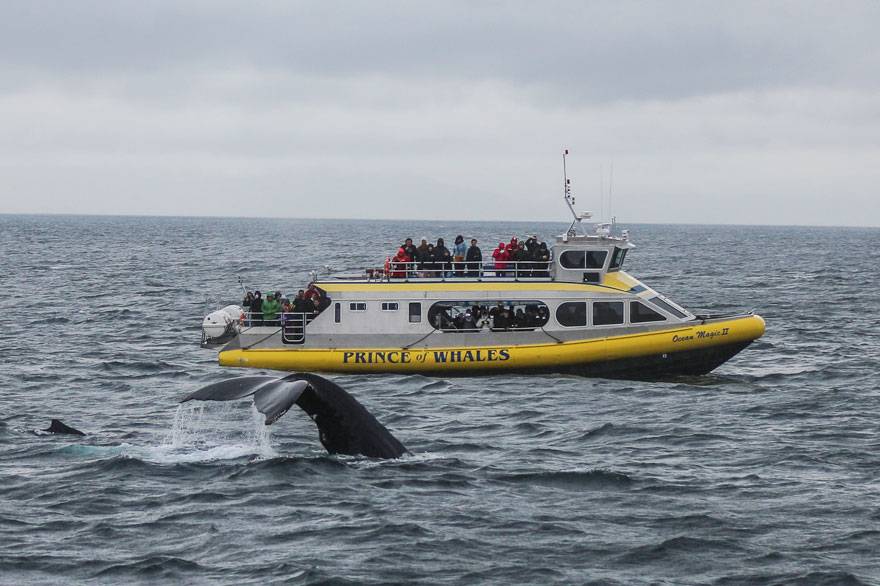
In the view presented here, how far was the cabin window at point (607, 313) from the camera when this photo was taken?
3044 centimetres

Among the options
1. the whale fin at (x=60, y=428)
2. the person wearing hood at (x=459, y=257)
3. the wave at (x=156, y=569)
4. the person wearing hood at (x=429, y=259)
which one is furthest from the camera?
the person wearing hood at (x=429, y=259)

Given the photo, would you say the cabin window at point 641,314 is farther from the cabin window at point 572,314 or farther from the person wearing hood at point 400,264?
the person wearing hood at point 400,264

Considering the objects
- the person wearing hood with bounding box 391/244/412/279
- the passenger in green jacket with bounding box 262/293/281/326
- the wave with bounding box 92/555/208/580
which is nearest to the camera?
the wave with bounding box 92/555/208/580

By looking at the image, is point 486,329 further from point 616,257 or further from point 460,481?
point 460,481

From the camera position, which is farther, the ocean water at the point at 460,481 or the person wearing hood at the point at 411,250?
the person wearing hood at the point at 411,250

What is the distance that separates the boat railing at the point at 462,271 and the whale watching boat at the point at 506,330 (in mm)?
238

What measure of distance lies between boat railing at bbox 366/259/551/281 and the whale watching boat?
238mm

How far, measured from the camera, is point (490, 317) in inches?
1208

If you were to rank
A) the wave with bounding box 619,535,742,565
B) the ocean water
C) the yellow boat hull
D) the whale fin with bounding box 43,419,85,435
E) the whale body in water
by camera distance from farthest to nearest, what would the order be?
the yellow boat hull < the whale fin with bounding box 43,419,85,435 < the whale body in water < the wave with bounding box 619,535,742,565 < the ocean water

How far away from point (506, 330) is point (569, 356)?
5.84ft

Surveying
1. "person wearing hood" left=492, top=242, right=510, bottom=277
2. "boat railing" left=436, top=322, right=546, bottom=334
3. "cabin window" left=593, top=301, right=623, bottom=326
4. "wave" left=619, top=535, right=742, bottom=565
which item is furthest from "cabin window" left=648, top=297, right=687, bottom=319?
"wave" left=619, top=535, right=742, bottom=565

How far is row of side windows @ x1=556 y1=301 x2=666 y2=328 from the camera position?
30375 mm

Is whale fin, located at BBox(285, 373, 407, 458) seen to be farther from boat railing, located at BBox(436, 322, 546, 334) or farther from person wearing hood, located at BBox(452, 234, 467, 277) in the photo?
person wearing hood, located at BBox(452, 234, 467, 277)

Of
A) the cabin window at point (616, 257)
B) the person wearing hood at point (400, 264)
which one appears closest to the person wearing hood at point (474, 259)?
the person wearing hood at point (400, 264)
